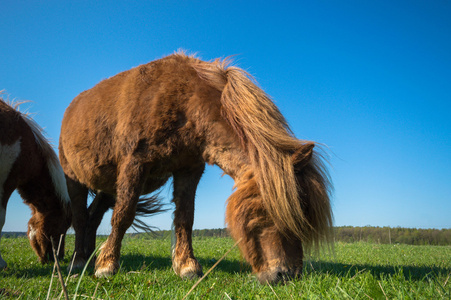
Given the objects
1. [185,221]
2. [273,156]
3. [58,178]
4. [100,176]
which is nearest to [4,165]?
[58,178]

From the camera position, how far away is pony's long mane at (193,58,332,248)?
301 cm

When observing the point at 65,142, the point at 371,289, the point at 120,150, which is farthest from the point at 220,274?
the point at 65,142

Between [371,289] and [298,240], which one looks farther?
[298,240]

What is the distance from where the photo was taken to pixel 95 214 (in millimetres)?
5641

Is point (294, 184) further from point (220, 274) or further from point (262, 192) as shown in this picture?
point (220, 274)

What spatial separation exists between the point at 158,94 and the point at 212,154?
3.26 feet

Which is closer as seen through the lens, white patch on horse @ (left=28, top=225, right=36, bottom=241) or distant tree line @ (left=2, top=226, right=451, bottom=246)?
white patch on horse @ (left=28, top=225, right=36, bottom=241)

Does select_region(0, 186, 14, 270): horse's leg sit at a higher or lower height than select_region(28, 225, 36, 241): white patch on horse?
higher

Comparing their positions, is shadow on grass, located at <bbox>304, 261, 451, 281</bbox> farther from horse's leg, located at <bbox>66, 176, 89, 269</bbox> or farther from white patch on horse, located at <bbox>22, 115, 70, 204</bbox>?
white patch on horse, located at <bbox>22, 115, 70, 204</bbox>

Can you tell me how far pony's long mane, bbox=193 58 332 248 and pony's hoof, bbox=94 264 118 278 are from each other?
77.0 inches

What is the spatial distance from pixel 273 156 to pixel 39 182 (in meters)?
4.52

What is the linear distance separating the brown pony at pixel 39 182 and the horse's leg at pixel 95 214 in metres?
0.60

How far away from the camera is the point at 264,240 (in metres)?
3.07

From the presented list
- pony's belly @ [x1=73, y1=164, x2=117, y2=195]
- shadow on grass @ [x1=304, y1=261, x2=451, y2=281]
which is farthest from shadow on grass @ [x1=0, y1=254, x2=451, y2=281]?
pony's belly @ [x1=73, y1=164, x2=117, y2=195]
